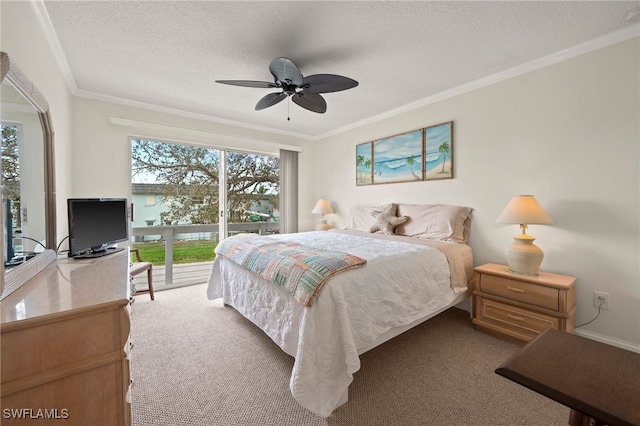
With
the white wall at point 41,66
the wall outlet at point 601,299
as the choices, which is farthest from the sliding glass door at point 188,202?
the wall outlet at point 601,299

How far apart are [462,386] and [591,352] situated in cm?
110

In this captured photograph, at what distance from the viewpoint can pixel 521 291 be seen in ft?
7.12

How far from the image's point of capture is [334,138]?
4.71 m

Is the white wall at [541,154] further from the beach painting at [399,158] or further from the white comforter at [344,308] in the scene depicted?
the white comforter at [344,308]

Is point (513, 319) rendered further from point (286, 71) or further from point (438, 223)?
point (286, 71)

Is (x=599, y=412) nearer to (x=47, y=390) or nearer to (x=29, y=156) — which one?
(x=47, y=390)

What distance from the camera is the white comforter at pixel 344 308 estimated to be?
1.49 meters

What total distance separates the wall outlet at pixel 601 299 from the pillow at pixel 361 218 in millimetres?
2196

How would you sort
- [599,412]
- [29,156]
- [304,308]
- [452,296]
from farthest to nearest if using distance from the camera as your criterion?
1. [452,296]
2. [304,308]
3. [29,156]
4. [599,412]

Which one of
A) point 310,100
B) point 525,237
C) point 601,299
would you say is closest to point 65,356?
point 310,100

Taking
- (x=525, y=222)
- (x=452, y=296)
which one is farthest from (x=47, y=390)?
(x=525, y=222)

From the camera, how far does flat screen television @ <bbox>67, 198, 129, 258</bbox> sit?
175 centimetres

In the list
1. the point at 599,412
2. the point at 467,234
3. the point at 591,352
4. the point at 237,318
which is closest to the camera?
the point at 599,412

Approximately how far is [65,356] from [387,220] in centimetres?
302
